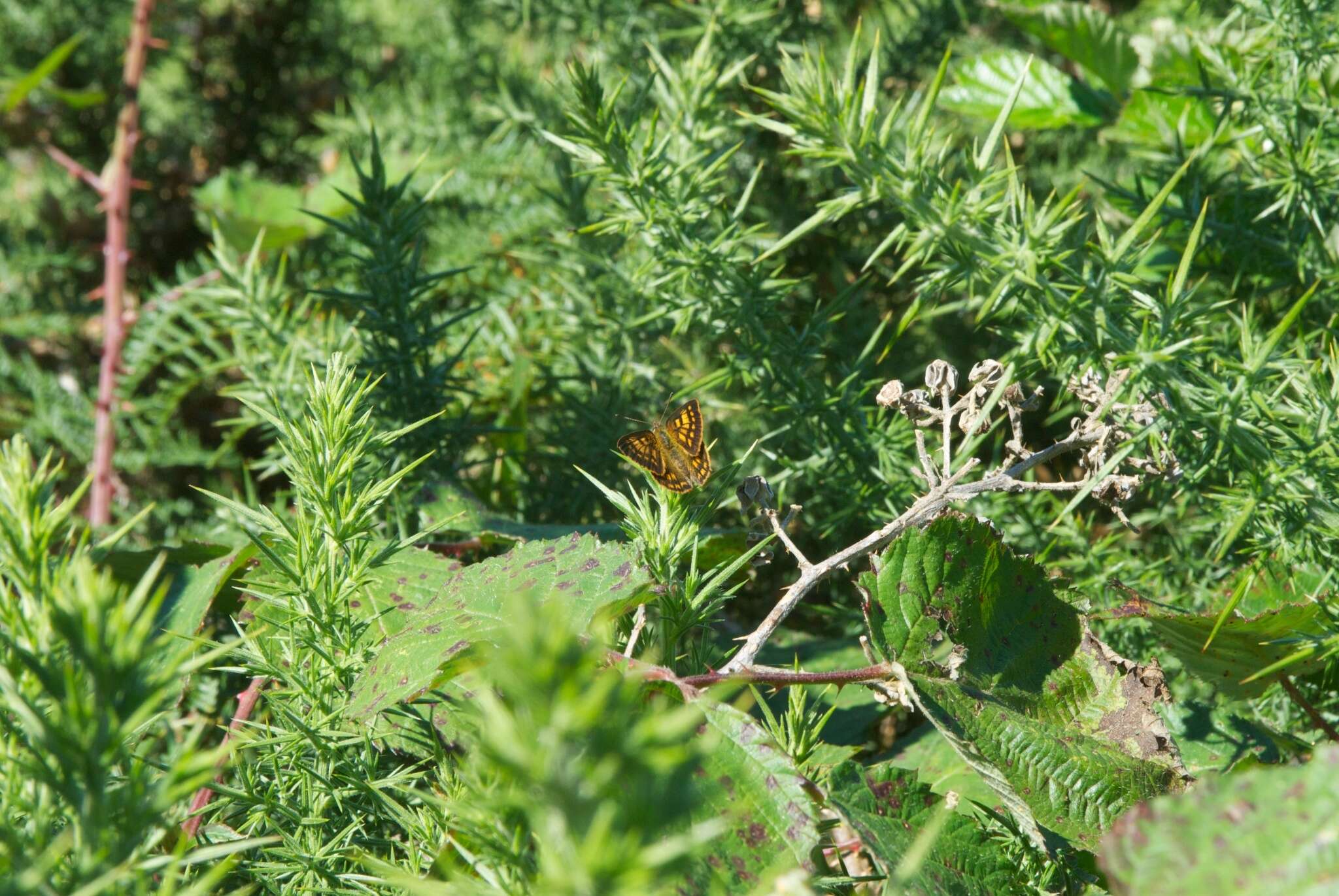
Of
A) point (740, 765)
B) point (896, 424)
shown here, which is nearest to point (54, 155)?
point (896, 424)

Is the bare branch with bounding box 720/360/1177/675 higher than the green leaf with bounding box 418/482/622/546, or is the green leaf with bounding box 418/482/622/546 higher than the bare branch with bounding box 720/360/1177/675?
the bare branch with bounding box 720/360/1177/675

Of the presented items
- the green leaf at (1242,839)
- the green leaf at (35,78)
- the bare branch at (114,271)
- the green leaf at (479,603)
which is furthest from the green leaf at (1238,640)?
the green leaf at (35,78)

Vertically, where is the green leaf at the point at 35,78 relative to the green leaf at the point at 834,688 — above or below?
above

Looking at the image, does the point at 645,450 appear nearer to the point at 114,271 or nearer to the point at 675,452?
the point at 675,452

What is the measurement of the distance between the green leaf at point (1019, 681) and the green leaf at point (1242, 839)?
9.0 inches

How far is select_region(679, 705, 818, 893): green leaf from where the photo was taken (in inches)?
22.3

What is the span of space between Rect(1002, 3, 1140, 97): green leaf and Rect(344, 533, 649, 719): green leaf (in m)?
0.98

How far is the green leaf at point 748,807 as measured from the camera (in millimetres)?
566

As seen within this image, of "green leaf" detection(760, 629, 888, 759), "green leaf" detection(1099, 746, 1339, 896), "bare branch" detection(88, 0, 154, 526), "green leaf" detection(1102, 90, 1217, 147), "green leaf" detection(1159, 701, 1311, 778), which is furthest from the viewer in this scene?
"bare branch" detection(88, 0, 154, 526)

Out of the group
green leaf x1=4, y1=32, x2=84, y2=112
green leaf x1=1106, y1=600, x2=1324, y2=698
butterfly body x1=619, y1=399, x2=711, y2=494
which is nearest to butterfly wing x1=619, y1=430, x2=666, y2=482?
butterfly body x1=619, y1=399, x2=711, y2=494

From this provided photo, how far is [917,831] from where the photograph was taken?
2.24ft

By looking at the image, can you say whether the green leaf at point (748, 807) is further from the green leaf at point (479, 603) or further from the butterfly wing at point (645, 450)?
the butterfly wing at point (645, 450)

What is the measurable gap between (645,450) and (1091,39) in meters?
0.86

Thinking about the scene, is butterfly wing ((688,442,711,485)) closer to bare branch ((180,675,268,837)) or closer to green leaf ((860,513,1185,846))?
green leaf ((860,513,1185,846))
